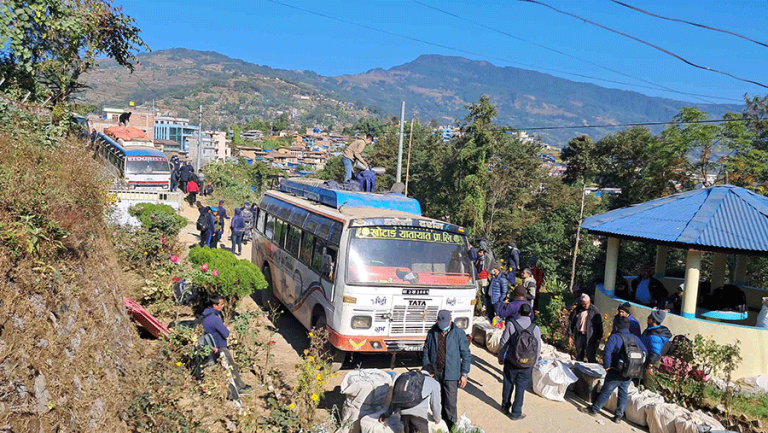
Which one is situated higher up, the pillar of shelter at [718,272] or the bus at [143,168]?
the bus at [143,168]

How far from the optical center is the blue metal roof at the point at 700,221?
10.9m

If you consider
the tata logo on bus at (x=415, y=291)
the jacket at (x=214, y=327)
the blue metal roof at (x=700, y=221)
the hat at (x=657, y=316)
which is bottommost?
the jacket at (x=214, y=327)

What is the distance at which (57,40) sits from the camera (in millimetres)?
11352

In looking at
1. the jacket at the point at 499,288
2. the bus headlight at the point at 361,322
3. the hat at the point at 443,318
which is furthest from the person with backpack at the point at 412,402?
the jacket at the point at 499,288

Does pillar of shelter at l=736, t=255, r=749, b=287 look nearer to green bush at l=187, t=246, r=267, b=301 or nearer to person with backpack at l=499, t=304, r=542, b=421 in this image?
person with backpack at l=499, t=304, r=542, b=421

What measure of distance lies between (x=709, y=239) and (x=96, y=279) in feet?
36.8

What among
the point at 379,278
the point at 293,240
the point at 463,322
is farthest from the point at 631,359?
the point at 293,240

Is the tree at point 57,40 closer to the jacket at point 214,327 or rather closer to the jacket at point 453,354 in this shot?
the jacket at point 214,327

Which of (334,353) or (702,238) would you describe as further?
(702,238)

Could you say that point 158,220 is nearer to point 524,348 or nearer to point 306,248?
point 306,248

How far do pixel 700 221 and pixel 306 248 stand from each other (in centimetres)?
861

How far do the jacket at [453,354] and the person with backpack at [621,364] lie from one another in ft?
7.18

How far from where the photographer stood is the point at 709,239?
35.9ft

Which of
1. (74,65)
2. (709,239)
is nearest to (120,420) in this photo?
(74,65)
